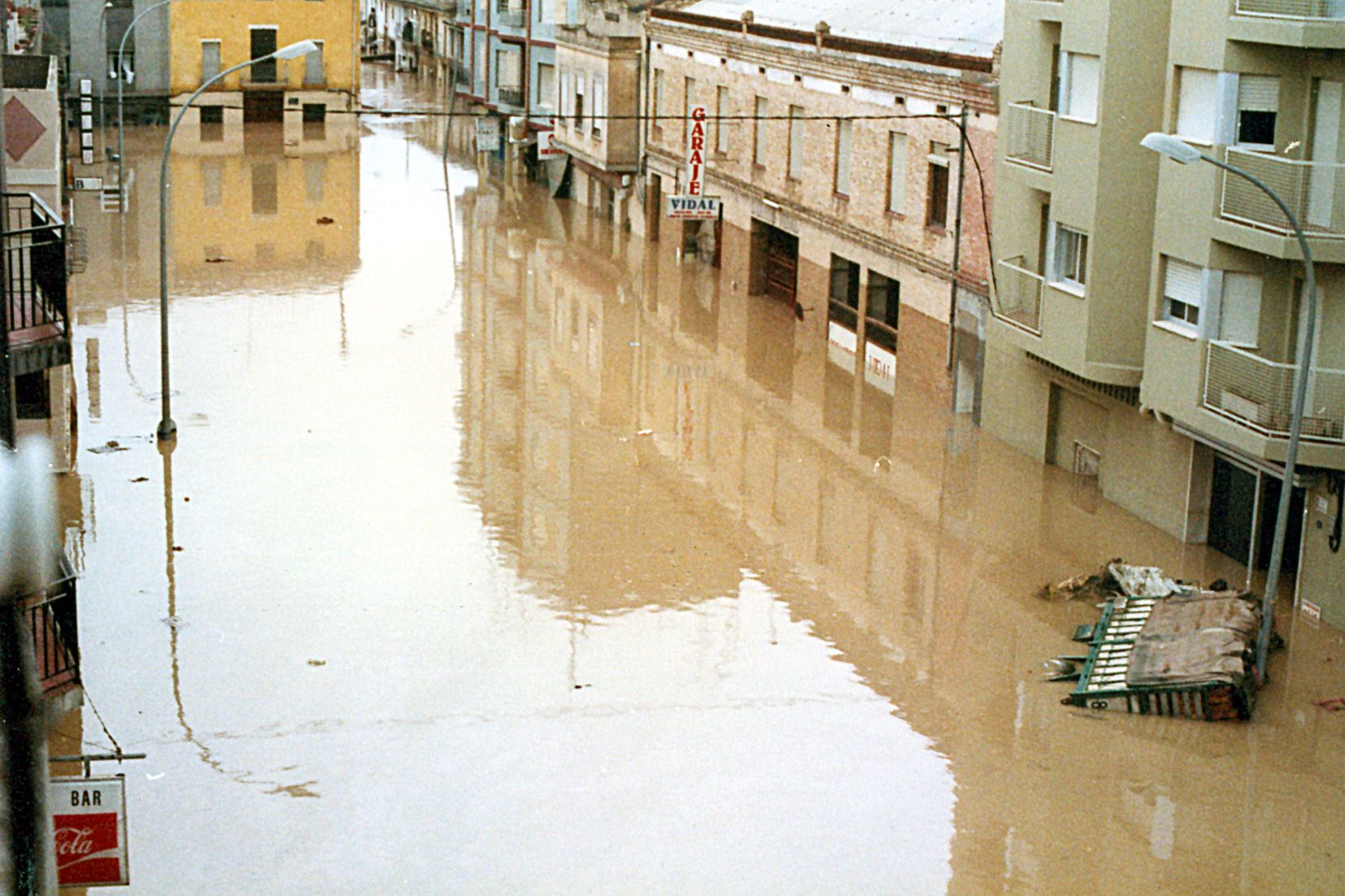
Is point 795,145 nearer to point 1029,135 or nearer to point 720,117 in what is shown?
point 720,117

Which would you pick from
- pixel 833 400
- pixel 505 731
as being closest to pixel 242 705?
pixel 505 731

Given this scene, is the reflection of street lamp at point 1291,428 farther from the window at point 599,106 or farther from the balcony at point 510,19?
the balcony at point 510,19

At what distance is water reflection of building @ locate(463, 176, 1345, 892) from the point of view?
17094mm

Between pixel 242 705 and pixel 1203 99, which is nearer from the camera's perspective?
pixel 242 705

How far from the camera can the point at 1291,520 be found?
24.1 meters

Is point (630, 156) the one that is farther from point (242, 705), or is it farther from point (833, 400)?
point (242, 705)

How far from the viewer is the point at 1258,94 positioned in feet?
75.2

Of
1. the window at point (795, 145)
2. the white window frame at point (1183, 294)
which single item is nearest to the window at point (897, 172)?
the window at point (795, 145)

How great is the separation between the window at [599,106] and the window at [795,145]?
→ 40.7 feet

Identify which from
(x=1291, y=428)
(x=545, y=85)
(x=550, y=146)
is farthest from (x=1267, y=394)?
(x=545, y=85)

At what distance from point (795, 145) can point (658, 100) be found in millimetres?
11335

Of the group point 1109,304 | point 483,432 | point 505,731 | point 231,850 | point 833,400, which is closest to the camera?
point 231,850

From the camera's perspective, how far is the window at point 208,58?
78.0m

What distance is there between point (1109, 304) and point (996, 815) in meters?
11.3
